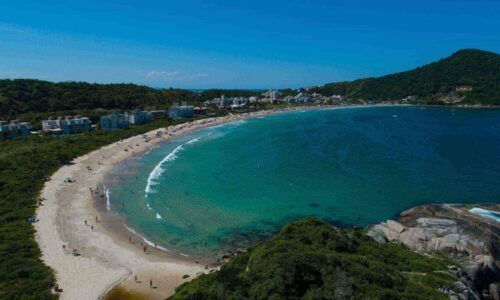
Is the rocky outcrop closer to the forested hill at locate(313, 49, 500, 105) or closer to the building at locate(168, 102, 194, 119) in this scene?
the building at locate(168, 102, 194, 119)

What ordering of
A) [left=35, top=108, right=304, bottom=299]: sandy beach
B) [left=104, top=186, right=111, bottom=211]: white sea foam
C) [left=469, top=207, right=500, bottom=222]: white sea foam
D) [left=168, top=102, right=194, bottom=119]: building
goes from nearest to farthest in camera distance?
1. [left=35, top=108, right=304, bottom=299]: sandy beach
2. [left=469, top=207, right=500, bottom=222]: white sea foam
3. [left=104, top=186, right=111, bottom=211]: white sea foam
4. [left=168, top=102, right=194, bottom=119]: building

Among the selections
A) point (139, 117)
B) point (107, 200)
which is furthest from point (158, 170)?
point (139, 117)

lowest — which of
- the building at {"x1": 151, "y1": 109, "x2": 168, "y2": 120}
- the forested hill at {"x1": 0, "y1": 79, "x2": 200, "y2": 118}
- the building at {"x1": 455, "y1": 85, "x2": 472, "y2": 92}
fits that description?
the building at {"x1": 151, "y1": 109, "x2": 168, "y2": 120}

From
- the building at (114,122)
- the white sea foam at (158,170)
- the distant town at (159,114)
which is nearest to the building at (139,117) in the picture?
the distant town at (159,114)

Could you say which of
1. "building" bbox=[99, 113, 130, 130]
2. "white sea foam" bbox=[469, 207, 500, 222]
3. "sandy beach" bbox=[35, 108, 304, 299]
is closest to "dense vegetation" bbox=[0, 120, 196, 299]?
"sandy beach" bbox=[35, 108, 304, 299]

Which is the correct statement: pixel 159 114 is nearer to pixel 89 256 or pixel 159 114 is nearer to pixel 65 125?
pixel 65 125
